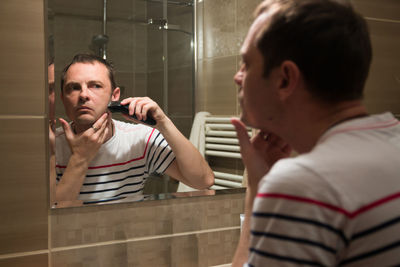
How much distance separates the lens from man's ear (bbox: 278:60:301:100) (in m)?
0.63

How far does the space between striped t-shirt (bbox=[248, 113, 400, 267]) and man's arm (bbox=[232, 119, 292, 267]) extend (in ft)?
0.76

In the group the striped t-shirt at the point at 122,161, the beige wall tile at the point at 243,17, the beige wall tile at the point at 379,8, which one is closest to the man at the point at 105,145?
the striped t-shirt at the point at 122,161

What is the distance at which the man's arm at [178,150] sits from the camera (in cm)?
124

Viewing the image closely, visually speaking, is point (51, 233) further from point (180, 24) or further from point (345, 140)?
point (345, 140)

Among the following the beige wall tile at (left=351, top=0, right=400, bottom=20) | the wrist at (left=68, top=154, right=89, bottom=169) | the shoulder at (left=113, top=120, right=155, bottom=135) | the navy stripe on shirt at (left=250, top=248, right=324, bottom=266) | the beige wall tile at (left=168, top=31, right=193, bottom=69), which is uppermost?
the beige wall tile at (left=351, top=0, right=400, bottom=20)

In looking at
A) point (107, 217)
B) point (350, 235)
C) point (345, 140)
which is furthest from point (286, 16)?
point (107, 217)

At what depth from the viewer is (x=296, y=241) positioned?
542 millimetres

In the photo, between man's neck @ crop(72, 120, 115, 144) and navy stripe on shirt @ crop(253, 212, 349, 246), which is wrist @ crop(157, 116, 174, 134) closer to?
man's neck @ crop(72, 120, 115, 144)

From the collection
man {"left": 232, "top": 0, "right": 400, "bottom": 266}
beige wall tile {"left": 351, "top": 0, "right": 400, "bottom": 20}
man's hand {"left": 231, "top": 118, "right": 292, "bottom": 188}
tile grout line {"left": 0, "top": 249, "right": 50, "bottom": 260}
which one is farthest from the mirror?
beige wall tile {"left": 351, "top": 0, "right": 400, "bottom": 20}

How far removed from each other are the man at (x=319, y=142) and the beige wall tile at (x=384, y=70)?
1.06 m

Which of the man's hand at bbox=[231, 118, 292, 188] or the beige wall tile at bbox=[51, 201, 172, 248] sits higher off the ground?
the man's hand at bbox=[231, 118, 292, 188]

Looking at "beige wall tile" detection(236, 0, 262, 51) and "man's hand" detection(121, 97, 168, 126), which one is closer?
"man's hand" detection(121, 97, 168, 126)

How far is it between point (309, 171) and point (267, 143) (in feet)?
1.14

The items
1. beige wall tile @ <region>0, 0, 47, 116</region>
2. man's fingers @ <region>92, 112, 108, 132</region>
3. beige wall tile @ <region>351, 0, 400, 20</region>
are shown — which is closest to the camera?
beige wall tile @ <region>0, 0, 47, 116</region>
